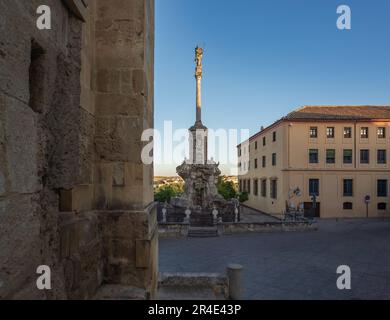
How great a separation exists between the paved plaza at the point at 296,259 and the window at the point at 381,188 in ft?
27.9

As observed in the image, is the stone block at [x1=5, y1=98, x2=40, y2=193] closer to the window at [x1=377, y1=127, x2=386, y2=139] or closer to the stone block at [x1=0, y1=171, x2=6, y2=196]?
the stone block at [x1=0, y1=171, x2=6, y2=196]

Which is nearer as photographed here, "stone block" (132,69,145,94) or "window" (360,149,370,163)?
"stone block" (132,69,145,94)

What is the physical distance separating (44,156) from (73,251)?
35.1 inches

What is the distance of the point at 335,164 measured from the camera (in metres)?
27.7

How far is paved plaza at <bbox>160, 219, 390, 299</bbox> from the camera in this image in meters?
9.23

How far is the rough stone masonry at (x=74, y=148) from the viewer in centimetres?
150

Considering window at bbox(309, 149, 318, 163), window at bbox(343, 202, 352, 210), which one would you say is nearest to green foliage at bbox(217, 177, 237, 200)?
window at bbox(309, 149, 318, 163)

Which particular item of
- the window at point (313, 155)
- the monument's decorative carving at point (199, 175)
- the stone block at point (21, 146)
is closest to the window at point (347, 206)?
the window at point (313, 155)

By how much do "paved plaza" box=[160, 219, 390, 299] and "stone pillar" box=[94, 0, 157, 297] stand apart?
7091 mm

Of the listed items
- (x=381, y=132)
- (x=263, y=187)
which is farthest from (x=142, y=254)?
(x=381, y=132)

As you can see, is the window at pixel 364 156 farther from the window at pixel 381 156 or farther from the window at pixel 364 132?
the window at pixel 364 132
